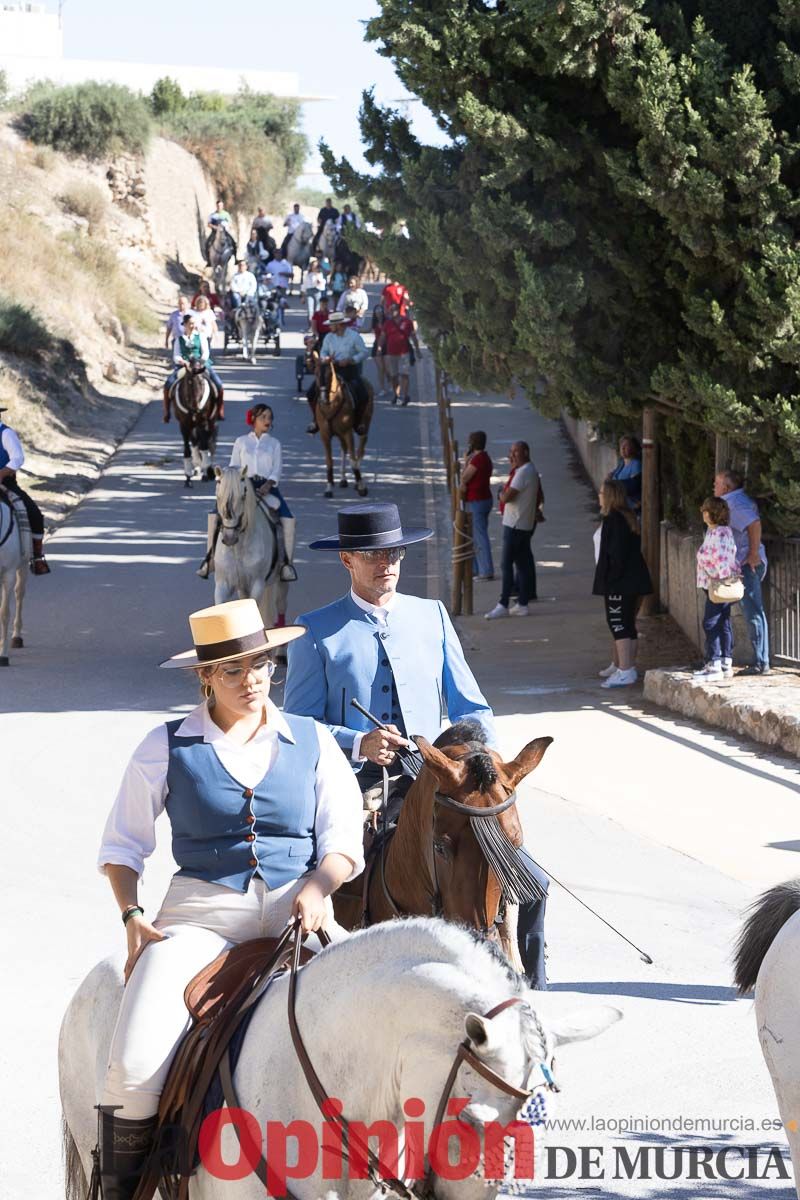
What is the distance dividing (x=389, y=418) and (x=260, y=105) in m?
39.3

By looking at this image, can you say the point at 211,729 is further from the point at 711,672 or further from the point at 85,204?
the point at 85,204

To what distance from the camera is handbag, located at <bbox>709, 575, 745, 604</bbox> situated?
13781 mm

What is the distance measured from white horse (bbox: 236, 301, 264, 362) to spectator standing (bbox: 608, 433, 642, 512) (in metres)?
23.0

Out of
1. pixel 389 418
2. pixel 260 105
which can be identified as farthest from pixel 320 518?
pixel 260 105

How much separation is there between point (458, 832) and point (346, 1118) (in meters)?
1.57

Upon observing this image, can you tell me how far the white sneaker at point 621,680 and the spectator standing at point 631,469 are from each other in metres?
2.86

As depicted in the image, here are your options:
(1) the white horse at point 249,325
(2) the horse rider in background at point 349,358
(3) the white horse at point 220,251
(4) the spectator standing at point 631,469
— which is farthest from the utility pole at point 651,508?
(3) the white horse at point 220,251

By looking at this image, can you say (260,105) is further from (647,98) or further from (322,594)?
(647,98)

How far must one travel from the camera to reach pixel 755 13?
14.1m

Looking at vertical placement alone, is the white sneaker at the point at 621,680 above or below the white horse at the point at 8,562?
below

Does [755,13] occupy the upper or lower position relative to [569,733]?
upper

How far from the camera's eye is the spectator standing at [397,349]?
33344mm

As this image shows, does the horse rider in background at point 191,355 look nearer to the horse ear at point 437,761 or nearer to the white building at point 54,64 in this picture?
the horse ear at point 437,761

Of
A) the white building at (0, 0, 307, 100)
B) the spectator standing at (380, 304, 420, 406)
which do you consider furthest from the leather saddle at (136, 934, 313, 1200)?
the white building at (0, 0, 307, 100)
